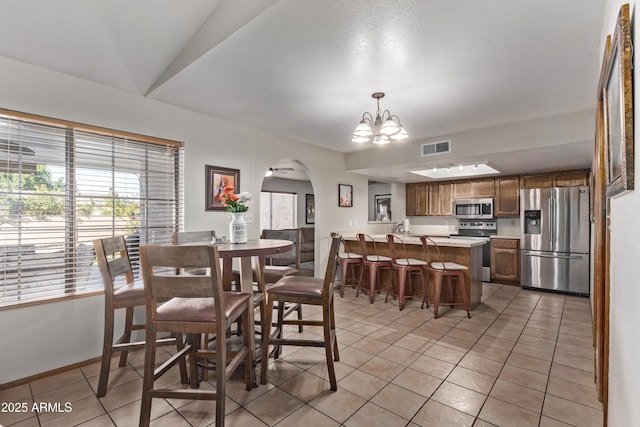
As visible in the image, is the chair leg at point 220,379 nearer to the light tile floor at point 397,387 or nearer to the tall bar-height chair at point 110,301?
the light tile floor at point 397,387

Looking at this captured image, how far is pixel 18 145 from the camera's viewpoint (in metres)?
2.26

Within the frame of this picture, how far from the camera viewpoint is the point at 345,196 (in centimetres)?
542

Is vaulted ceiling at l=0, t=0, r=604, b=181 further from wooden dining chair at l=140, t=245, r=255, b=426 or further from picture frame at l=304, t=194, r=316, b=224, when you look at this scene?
picture frame at l=304, t=194, r=316, b=224

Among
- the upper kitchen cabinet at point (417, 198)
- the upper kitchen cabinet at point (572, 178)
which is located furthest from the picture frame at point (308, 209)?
the upper kitchen cabinet at point (572, 178)

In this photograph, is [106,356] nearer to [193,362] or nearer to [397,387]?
[193,362]

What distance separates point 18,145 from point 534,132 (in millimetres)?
4832

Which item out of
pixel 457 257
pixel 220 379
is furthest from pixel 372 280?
pixel 220 379

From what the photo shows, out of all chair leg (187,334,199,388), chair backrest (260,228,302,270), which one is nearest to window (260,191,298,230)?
chair backrest (260,228,302,270)

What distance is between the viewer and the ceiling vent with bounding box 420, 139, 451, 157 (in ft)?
13.6

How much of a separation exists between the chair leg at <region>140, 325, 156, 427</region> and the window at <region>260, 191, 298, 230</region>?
643cm

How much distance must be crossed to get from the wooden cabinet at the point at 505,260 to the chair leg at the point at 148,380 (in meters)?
5.55

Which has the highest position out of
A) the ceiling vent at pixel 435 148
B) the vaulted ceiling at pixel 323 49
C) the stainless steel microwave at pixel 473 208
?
the vaulted ceiling at pixel 323 49

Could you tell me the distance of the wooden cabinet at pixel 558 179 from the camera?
4973 millimetres

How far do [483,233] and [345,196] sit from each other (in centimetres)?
286
